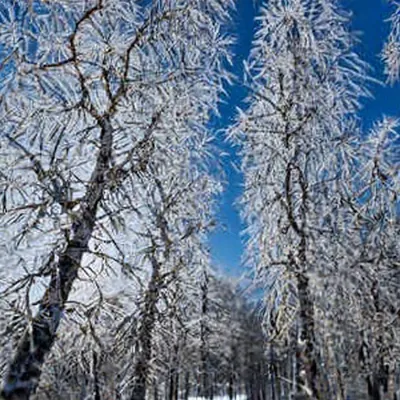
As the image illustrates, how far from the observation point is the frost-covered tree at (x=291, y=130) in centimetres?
520

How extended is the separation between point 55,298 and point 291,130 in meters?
3.75

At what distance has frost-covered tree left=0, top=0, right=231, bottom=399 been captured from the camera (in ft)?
10.1

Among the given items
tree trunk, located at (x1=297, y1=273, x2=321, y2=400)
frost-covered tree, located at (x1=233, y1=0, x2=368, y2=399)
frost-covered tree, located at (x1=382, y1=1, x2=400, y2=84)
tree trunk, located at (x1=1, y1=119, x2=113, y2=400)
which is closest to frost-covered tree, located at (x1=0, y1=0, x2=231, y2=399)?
tree trunk, located at (x1=1, y1=119, x2=113, y2=400)

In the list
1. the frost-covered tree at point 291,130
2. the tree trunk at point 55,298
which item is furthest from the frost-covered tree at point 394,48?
the tree trunk at point 55,298

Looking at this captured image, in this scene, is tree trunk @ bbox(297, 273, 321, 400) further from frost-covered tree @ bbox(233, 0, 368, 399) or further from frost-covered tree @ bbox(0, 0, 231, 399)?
frost-covered tree @ bbox(0, 0, 231, 399)

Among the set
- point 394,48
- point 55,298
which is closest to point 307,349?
point 55,298

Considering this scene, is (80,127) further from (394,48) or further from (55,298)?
(394,48)

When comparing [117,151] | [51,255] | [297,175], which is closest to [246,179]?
[297,175]

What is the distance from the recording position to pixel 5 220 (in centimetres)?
333

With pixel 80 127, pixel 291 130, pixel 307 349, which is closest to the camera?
pixel 80 127

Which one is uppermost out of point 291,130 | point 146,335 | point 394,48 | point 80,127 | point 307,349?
point 291,130

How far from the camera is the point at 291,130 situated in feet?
18.2

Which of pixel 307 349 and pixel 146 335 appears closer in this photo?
pixel 307 349

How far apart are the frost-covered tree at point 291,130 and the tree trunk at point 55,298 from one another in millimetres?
2519
